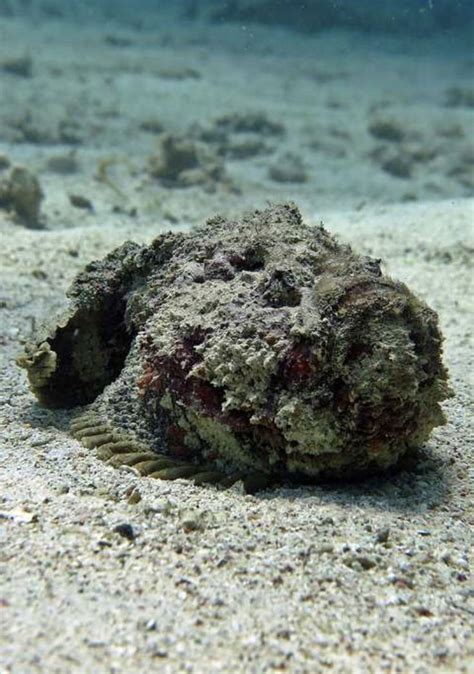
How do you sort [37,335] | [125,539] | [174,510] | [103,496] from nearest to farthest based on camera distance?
[125,539] → [174,510] → [103,496] → [37,335]

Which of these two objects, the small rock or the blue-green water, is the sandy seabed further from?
the blue-green water

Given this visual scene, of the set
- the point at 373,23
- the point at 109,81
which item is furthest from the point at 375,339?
the point at 373,23

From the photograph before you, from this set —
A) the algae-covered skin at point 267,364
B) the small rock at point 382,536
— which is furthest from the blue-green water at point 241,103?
the small rock at point 382,536

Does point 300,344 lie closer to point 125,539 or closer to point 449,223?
point 125,539

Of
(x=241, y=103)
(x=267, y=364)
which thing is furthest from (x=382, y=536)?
(x=241, y=103)

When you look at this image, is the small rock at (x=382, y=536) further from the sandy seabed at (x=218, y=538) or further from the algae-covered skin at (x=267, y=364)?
the algae-covered skin at (x=267, y=364)

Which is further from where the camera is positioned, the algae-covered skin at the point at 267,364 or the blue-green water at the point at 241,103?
the blue-green water at the point at 241,103

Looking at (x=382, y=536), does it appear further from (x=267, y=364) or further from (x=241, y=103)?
(x=241, y=103)

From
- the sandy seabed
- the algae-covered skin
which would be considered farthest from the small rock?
the algae-covered skin
